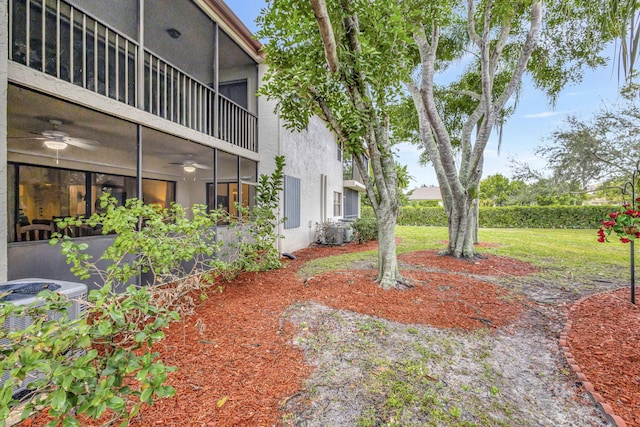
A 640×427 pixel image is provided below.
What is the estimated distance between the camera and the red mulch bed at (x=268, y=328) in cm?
231

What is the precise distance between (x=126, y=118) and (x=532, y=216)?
24213 millimetres

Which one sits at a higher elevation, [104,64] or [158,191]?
[104,64]

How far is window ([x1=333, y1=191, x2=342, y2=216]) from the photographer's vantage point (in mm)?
13955

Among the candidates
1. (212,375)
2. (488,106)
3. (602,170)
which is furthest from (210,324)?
(602,170)

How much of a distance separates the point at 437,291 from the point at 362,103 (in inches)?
Result: 144

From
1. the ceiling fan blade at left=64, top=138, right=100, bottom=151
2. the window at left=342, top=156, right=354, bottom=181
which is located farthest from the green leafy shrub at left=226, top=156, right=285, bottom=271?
the window at left=342, top=156, right=354, bottom=181

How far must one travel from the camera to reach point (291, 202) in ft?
29.6

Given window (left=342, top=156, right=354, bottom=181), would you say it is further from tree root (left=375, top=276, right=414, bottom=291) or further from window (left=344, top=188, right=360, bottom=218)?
tree root (left=375, top=276, right=414, bottom=291)

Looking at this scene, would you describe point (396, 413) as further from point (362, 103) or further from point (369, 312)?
point (362, 103)

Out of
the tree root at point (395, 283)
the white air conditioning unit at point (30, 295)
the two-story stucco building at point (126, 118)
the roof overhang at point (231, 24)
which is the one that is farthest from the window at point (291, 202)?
the white air conditioning unit at point (30, 295)

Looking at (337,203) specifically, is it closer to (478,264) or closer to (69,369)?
(478,264)

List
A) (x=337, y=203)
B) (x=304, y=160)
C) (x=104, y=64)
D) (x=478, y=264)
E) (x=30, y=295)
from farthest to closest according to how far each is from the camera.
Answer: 1. (x=337, y=203)
2. (x=304, y=160)
3. (x=478, y=264)
4. (x=104, y=64)
5. (x=30, y=295)


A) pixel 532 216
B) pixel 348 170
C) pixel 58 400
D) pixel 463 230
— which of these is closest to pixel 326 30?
pixel 58 400

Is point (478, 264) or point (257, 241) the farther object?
point (478, 264)
